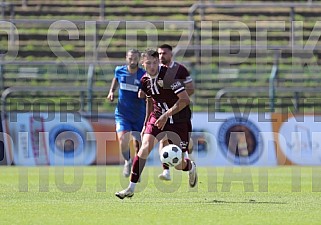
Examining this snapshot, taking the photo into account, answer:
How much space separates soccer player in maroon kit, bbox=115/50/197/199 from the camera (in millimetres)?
11789

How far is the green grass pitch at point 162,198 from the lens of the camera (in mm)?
9859

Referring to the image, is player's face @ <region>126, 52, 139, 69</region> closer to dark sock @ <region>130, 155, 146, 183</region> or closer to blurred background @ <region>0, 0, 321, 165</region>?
dark sock @ <region>130, 155, 146, 183</region>

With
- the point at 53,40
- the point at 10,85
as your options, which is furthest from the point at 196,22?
the point at 10,85

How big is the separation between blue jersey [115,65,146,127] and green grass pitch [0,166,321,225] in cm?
121

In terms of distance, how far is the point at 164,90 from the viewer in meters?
12.3

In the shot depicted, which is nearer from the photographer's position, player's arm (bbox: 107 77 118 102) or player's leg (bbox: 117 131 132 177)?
player's arm (bbox: 107 77 118 102)

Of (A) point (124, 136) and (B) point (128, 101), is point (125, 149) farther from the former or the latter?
(B) point (128, 101)

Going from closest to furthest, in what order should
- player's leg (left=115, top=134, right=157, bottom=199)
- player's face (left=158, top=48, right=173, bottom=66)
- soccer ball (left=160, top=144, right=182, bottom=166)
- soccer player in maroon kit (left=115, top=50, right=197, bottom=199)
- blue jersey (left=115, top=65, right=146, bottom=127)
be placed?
player's leg (left=115, top=134, right=157, bottom=199) → soccer player in maroon kit (left=115, top=50, right=197, bottom=199) → soccer ball (left=160, top=144, right=182, bottom=166) → player's face (left=158, top=48, right=173, bottom=66) → blue jersey (left=115, top=65, right=146, bottom=127)

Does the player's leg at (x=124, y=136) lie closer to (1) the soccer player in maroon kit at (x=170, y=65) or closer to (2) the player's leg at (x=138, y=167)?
(1) the soccer player in maroon kit at (x=170, y=65)

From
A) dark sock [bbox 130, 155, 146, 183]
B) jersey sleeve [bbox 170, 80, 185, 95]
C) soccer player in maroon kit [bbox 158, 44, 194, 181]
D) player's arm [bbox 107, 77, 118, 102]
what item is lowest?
dark sock [bbox 130, 155, 146, 183]

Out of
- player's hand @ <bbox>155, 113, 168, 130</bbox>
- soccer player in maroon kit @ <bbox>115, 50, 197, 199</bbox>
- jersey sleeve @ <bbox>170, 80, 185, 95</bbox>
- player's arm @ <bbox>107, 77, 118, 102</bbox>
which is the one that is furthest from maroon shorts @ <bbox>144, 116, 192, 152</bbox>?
player's arm @ <bbox>107, 77, 118, 102</bbox>

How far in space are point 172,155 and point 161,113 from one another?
0.71 meters

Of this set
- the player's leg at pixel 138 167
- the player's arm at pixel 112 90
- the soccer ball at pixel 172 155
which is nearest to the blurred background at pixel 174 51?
the player's arm at pixel 112 90

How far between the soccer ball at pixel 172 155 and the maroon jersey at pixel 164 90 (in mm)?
487
